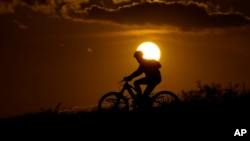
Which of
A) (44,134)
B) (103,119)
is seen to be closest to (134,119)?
(103,119)

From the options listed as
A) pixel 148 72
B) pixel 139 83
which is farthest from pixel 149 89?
pixel 148 72

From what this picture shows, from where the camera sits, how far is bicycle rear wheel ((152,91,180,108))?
872 inches

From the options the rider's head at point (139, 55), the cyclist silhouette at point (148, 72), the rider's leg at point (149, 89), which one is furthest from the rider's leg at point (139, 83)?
the rider's head at point (139, 55)

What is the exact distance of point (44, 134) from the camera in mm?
20578

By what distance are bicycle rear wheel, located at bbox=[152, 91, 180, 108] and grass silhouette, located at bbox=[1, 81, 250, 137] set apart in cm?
22

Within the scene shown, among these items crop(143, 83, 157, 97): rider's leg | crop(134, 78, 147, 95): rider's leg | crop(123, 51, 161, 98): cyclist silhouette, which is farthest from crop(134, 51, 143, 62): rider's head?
crop(143, 83, 157, 97): rider's leg

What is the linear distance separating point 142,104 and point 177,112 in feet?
4.95

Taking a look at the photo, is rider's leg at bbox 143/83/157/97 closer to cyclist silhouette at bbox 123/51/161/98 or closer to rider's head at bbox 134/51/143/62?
cyclist silhouette at bbox 123/51/161/98

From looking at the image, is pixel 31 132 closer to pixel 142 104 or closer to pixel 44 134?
pixel 44 134

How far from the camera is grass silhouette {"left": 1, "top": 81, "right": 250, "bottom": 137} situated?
1933 cm

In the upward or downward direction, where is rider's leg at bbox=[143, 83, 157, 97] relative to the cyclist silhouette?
downward

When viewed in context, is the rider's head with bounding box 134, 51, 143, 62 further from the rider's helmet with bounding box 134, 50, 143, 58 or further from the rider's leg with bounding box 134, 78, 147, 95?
the rider's leg with bounding box 134, 78, 147, 95

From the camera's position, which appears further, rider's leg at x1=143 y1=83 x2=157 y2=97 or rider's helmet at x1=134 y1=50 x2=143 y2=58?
rider's leg at x1=143 y1=83 x2=157 y2=97

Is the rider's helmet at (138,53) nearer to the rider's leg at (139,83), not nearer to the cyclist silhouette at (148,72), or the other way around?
the cyclist silhouette at (148,72)
